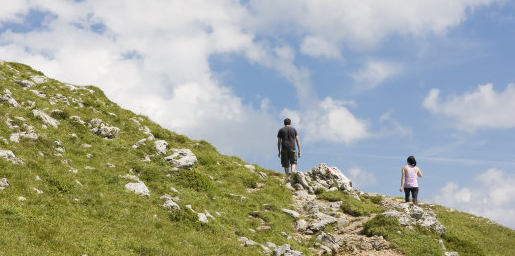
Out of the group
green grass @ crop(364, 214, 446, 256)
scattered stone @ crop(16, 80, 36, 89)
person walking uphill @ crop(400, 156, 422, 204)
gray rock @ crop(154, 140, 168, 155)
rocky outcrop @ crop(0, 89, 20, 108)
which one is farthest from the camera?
scattered stone @ crop(16, 80, 36, 89)

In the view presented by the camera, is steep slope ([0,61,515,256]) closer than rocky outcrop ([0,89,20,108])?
Yes

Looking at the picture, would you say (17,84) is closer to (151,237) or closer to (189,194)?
(189,194)

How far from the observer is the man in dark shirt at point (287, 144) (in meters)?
28.3

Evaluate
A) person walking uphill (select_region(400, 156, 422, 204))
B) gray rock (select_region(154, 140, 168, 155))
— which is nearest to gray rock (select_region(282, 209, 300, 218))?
person walking uphill (select_region(400, 156, 422, 204))

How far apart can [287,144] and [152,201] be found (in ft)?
41.8

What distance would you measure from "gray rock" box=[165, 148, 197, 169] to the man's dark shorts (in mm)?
6927

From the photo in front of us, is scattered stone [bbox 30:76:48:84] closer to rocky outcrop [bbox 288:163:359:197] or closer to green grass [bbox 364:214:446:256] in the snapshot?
rocky outcrop [bbox 288:163:359:197]

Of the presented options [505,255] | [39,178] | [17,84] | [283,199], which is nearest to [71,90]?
[17,84]

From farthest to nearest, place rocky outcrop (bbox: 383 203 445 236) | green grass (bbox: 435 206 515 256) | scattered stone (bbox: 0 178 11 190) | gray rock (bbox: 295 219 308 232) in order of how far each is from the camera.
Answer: gray rock (bbox: 295 219 308 232)
rocky outcrop (bbox: 383 203 445 236)
green grass (bbox: 435 206 515 256)
scattered stone (bbox: 0 178 11 190)

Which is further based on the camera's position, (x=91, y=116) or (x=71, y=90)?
(x=71, y=90)

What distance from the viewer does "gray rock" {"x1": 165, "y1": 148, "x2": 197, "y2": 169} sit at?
23656mm

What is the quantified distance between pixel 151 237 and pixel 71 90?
22.5 m

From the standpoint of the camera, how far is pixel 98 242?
1255cm

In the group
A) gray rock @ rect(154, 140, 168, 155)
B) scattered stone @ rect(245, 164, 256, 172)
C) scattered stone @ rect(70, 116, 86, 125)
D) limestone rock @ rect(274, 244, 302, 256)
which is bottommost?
limestone rock @ rect(274, 244, 302, 256)
